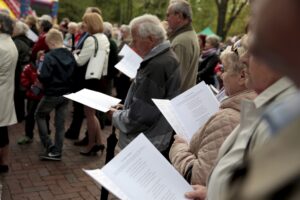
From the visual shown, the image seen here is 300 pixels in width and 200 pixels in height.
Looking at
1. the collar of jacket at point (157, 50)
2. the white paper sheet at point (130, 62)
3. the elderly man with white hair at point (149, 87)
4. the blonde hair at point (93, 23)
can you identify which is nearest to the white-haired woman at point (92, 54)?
the blonde hair at point (93, 23)

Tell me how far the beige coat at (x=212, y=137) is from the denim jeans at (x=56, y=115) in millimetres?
3391

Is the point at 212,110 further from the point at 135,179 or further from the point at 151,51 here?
the point at 135,179

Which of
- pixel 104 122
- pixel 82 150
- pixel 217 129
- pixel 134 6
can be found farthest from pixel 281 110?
pixel 134 6

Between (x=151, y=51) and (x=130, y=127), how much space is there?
0.62 meters

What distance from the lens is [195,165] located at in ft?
6.77

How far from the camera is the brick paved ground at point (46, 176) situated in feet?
14.6

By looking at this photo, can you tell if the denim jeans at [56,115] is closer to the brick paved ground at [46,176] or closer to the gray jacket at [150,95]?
the brick paved ground at [46,176]

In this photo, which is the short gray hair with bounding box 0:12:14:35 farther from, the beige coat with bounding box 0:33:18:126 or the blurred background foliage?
the blurred background foliage

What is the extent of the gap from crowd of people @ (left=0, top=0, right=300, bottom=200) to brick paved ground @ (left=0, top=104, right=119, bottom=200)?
16 centimetres

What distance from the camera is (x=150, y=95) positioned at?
3096 mm

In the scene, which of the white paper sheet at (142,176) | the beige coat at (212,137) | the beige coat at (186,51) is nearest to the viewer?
the white paper sheet at (142,176)

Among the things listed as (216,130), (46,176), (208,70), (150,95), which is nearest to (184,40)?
(150,95)

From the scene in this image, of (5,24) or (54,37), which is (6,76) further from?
(54,37)

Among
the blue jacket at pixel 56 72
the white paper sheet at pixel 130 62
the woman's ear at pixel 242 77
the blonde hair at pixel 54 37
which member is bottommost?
the blue jacket at pixel 56 72
